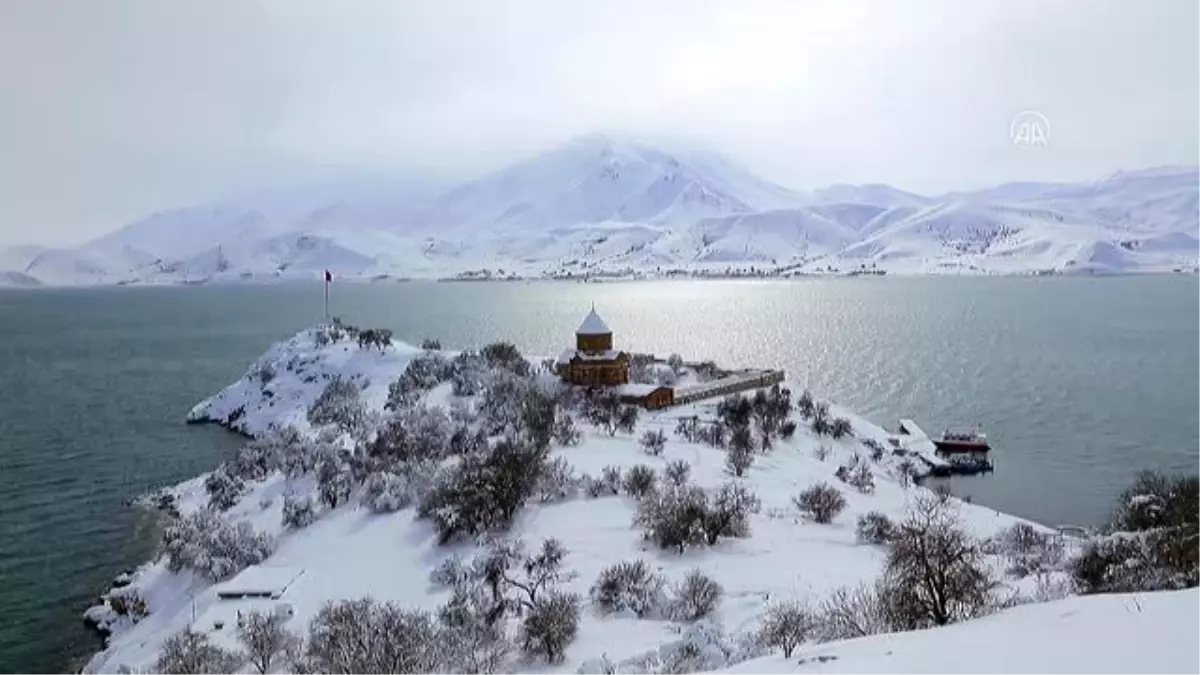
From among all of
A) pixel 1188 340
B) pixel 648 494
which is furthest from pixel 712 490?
pixel 1188 340

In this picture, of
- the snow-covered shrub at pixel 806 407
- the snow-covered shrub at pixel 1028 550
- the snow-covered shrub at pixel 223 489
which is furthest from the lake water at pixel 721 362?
the snow-covered shrub at pixel 1028 550

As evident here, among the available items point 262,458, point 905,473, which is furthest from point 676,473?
point 262,458

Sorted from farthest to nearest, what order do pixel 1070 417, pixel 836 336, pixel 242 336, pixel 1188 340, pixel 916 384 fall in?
1. pixel 242 336
2. pixel 836 336
3. pixel 1188 340
4. pixel 916 384
5. pixel 1070 417

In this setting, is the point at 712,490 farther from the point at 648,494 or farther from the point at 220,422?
the point at 220,422

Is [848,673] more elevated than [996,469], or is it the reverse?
[848,673]

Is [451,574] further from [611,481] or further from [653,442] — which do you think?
[653,442]

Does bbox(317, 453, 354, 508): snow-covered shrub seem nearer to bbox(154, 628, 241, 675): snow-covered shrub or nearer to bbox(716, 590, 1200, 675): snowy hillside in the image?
bbox(154, 628, 241, 675): snow-covered shrub

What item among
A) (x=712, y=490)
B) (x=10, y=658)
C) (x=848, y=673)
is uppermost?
(x=848, y=673)
